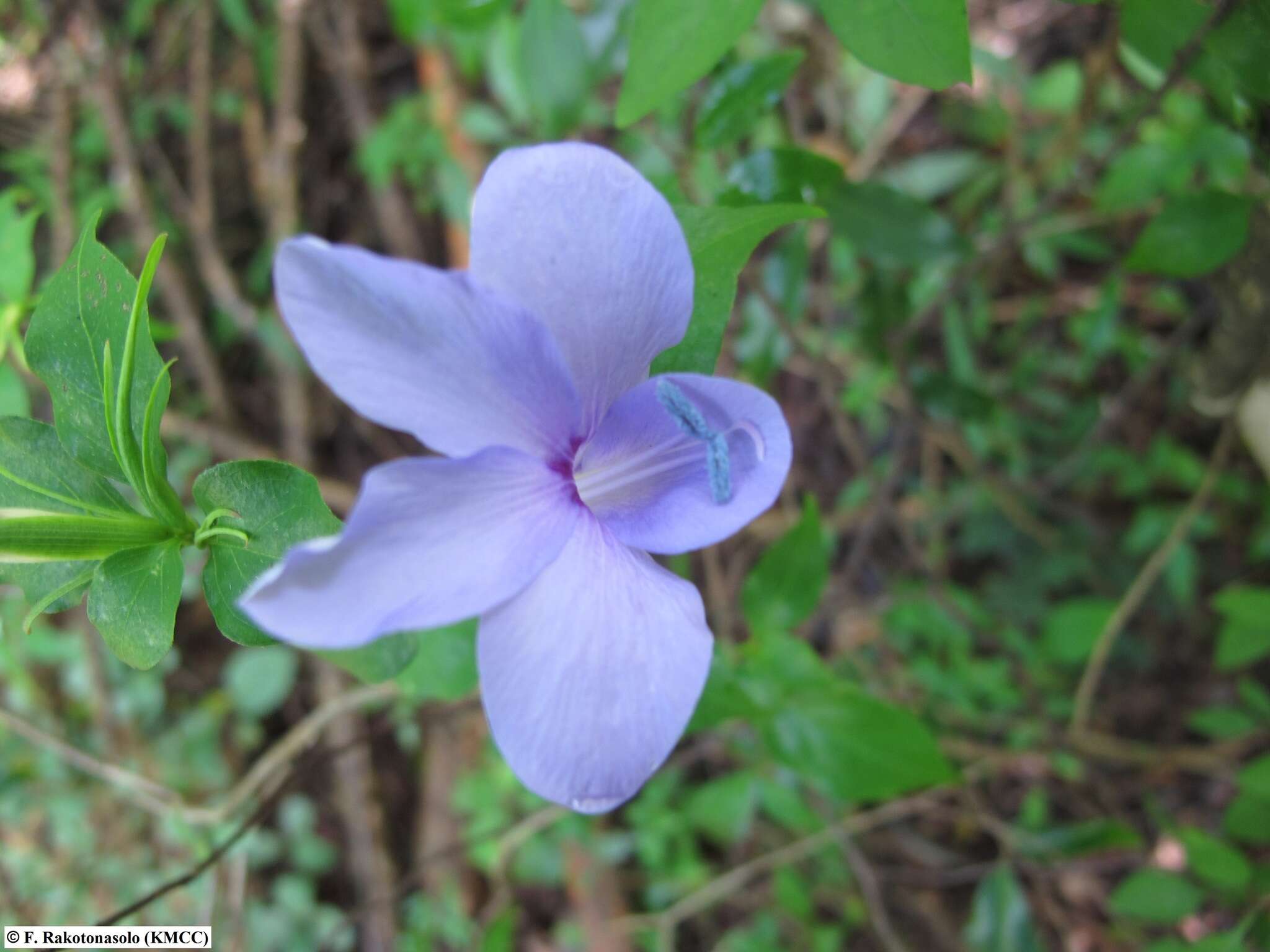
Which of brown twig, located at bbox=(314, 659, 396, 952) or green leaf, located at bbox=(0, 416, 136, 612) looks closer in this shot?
green leaf, located at bbox=(0, 416, 136, 612)

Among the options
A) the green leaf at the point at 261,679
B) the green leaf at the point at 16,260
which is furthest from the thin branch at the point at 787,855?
the green leaf at the point at 16,260

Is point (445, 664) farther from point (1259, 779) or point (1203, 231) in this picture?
point (1259, 779)

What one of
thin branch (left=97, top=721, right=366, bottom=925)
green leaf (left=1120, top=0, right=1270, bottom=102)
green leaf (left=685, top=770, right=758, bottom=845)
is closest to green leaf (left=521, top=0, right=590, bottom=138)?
green leaf (left=1120, top=0, right=1270, bottom=102)

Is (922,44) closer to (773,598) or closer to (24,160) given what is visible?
(773,598)

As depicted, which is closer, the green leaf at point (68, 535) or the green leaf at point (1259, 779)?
the green leaf at point (68, 535)

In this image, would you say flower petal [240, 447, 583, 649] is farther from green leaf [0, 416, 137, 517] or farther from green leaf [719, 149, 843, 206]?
green leaf [719, 149, 843, 206]

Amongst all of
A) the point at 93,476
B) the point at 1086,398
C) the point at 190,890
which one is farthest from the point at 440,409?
the point at 1086,398

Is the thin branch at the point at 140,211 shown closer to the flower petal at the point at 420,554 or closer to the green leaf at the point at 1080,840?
the flower petal at the point at 420,554
